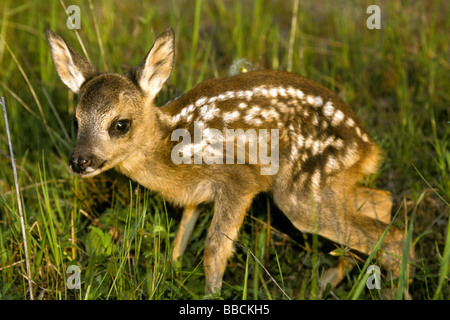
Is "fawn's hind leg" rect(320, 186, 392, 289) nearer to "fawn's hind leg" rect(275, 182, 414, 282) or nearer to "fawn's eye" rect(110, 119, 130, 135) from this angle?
"fawn's hind leg" rect(275, 182, 414, 282)

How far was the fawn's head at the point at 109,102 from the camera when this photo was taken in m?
3.45

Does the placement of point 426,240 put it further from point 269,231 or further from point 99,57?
point 99,57

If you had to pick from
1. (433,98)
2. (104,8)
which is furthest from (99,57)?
(433,98)

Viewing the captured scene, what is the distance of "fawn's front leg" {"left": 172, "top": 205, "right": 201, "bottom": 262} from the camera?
394 centimetres

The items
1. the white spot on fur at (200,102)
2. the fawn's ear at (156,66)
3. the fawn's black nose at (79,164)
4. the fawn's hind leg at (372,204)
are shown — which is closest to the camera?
the fawn's black nose at (79,164)

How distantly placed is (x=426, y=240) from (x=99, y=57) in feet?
9.67

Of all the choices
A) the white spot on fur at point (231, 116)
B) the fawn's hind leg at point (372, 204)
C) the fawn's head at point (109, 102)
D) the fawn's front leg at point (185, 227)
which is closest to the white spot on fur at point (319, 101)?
the white spot on fur at point (231, 116)

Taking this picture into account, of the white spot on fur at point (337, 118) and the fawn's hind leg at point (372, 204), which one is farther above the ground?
the white spot on fur at point (337, 118)

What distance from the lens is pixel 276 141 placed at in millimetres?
3615

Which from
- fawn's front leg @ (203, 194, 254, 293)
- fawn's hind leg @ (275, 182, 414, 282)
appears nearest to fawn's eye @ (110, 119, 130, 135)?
fawn's front leg @ (203, 194, 254, 293)

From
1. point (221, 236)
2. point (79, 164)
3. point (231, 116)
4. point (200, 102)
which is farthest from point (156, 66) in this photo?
point (221, 236)

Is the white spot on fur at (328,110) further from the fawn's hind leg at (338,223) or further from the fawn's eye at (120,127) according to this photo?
the fawn's eye at (120,127)

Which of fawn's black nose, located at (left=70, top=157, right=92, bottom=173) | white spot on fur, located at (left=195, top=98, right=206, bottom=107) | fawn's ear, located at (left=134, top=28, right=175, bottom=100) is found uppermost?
fawn's ear, located at (left=134, top=28, right=175, bottom=100)
